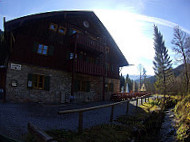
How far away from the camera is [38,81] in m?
10.6

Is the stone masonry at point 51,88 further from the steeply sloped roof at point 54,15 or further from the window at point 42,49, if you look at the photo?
the steeply sloped roof at point 54,15

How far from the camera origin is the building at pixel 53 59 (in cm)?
967

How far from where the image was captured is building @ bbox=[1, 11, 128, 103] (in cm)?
Result: 967

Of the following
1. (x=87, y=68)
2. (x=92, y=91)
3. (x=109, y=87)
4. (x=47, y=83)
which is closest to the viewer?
(x=47, y=83)

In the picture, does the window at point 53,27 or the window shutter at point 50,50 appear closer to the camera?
the window shutter at point 50,50

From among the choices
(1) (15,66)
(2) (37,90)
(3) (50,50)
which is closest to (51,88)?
(2) (37,90)

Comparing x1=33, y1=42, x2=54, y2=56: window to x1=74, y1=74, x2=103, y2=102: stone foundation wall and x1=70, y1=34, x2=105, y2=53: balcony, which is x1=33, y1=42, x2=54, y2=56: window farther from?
x1=74, y1=74, x2=103, y2=102: stone foundation wall

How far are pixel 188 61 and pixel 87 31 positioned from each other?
49.7 ft

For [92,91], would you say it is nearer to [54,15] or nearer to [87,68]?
[87,68]

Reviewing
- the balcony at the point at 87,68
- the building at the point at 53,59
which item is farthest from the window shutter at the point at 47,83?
the balcony at the point at 87,68

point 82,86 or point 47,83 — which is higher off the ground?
point 47,83

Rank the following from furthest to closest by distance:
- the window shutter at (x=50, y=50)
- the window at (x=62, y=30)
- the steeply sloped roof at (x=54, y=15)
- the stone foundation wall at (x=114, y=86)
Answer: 1. the stone foundation wall at (x=114, y=86)
2. the window at (x=62, y=30)
3. the window shutter at (x=50, y=50)
4. the steeply sloped roof at (x=54, y=15)

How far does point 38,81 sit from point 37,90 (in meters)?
0.78

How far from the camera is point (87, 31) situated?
14.8 m
